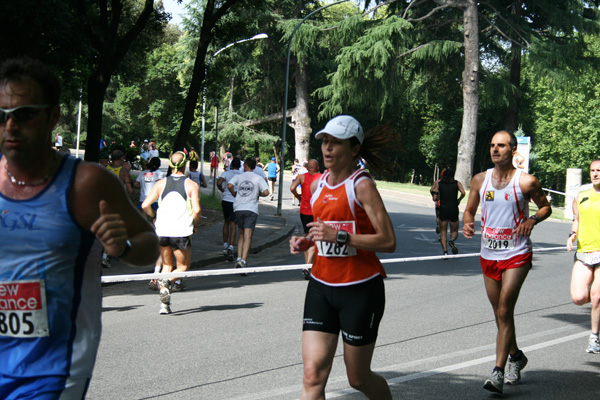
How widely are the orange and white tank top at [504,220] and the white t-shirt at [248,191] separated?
6.98m

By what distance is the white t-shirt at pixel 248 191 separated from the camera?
1273cm

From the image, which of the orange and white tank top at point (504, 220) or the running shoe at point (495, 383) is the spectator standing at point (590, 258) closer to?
the orange and white tank top at point (504, 220)

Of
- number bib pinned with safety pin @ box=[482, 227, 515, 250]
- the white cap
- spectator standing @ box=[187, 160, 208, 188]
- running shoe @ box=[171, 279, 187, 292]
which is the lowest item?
running shoe @ box=[171, 279, 187, 292]

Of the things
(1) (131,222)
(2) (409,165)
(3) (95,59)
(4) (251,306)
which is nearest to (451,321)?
(4) (251,306)

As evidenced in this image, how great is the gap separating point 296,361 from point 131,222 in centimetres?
404

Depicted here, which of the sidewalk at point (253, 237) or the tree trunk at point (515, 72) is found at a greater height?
the tree trunk at point (515, 72)

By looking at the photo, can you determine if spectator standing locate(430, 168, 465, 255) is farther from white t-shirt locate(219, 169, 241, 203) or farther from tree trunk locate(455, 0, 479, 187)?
tree trunk locate(455, 0, 479, 187)

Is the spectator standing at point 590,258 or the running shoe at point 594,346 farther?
the running shoe at point 594,346

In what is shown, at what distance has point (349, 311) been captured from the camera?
4.12m

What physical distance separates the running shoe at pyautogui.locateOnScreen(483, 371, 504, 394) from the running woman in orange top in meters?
1.66

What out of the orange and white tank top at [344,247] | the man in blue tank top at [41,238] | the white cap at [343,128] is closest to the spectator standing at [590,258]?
the orange and white tank top at [344,247]

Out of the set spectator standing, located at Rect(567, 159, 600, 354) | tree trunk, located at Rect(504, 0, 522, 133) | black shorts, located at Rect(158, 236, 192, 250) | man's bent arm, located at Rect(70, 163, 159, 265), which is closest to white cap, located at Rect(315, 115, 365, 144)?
man's bent arm, located at Rect(70, 163, 159, 265)

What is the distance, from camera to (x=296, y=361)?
6.52m

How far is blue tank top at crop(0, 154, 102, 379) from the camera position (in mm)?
2504
